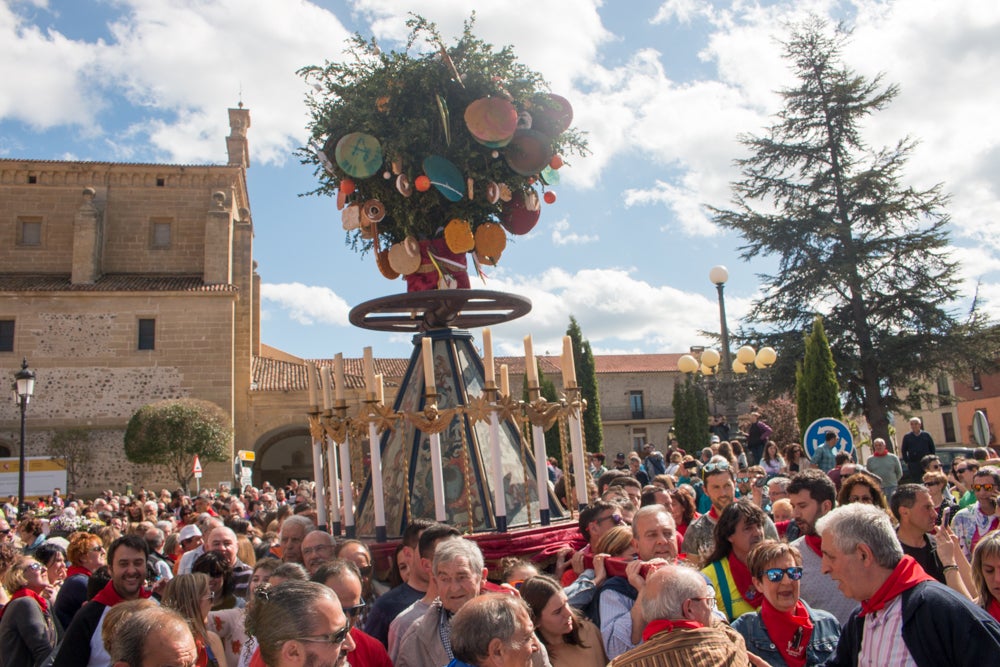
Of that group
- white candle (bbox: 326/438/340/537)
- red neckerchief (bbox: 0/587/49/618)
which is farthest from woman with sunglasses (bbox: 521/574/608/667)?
red neckerchief (bbox: 0/587/49/618)

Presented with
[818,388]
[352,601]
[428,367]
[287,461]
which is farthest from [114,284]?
[352,601]

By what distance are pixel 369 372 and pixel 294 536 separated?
4.41 feet

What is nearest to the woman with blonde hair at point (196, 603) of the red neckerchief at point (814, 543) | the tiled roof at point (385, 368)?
the red neckerchief at point (814, 543)

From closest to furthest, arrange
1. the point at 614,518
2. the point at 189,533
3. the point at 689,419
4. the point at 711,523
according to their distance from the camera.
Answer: the point at 614,518, the point at 711,523, the point at 189,533, the point at 689,419

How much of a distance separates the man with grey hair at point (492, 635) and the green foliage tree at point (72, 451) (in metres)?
32.7

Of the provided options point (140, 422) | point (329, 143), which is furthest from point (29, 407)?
point (329, 143)

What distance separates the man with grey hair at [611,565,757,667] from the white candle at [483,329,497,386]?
98.3 inches

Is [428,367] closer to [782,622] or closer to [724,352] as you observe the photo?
[782,622]

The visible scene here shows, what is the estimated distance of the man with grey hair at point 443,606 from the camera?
3.63 meters

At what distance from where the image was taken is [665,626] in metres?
2.97

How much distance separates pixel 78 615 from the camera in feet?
14.8

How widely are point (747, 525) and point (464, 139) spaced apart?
11.8 feet

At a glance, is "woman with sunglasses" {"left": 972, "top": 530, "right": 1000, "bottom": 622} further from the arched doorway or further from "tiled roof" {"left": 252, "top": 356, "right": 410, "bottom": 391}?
the arched doorway

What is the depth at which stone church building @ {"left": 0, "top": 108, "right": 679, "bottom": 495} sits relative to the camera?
1259 inches
